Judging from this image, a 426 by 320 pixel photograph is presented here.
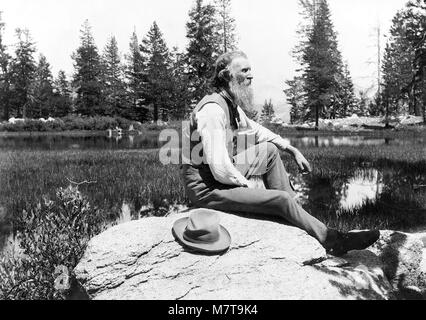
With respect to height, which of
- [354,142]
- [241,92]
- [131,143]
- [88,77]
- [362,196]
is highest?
[88,77]

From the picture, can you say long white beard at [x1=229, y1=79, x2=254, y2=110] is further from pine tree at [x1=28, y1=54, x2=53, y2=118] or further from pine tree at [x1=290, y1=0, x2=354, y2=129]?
pine tree at [x1=28, y1=54, x2=53, y2=118]

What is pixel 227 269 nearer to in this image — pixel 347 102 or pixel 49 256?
pixel 49 256

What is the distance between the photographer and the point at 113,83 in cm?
6228

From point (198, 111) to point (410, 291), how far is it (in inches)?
123

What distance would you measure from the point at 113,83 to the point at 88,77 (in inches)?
170

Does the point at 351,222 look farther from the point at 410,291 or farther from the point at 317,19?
the point at 317,19

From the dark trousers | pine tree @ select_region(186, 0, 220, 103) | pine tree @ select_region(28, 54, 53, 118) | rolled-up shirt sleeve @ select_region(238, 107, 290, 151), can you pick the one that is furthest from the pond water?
pine tree @ select_region(28, 54, 53, 118)

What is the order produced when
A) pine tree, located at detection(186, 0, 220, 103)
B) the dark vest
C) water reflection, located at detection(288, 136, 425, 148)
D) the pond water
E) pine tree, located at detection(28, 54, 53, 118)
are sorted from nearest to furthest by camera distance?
the dark vest, the pond water, water reflection, located at detection(288, 136, 425, 148), pine tree, located at detection(186, 0, 220, 103), pine tree, located at detection(28, 54, 53, 118)

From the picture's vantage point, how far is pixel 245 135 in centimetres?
458

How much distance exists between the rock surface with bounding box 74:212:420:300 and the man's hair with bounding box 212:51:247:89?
1409 millimetres

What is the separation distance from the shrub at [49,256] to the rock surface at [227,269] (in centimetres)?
94

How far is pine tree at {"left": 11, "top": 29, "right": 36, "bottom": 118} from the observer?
5750cm

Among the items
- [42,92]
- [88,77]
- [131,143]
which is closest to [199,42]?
[131,143]
